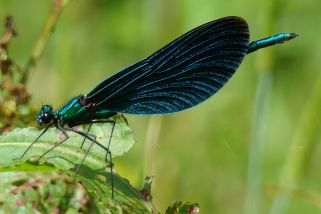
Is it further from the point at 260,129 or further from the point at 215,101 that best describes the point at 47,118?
the point at 215,101

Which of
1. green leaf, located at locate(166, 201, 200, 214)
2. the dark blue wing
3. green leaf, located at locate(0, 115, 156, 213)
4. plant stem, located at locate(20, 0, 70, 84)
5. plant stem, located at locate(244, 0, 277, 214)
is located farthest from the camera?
plant stem, located at locate(20, 0, 70, 84)

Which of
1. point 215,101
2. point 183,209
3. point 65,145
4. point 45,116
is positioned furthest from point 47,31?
point 215,101

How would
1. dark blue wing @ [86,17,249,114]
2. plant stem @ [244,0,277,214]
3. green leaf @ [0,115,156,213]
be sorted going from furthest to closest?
plant stem @ [244,0,277,214] → dark blue wing @ [86,17,249,114] → green leaf @ [0,115,156,213]

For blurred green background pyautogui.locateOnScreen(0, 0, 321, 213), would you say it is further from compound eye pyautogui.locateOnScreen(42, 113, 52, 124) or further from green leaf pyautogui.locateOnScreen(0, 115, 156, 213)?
compound eye pyautogui.locateOnScreen(42, 113, 52, 124)

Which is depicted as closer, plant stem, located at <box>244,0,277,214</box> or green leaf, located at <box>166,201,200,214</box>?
green leaf, located at <box>166,201,200,214</box>

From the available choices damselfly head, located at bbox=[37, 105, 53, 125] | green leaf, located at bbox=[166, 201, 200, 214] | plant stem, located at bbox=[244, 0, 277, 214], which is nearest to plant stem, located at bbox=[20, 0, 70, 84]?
damselfly head, located at bbox=[37, 105, 53, 125]
